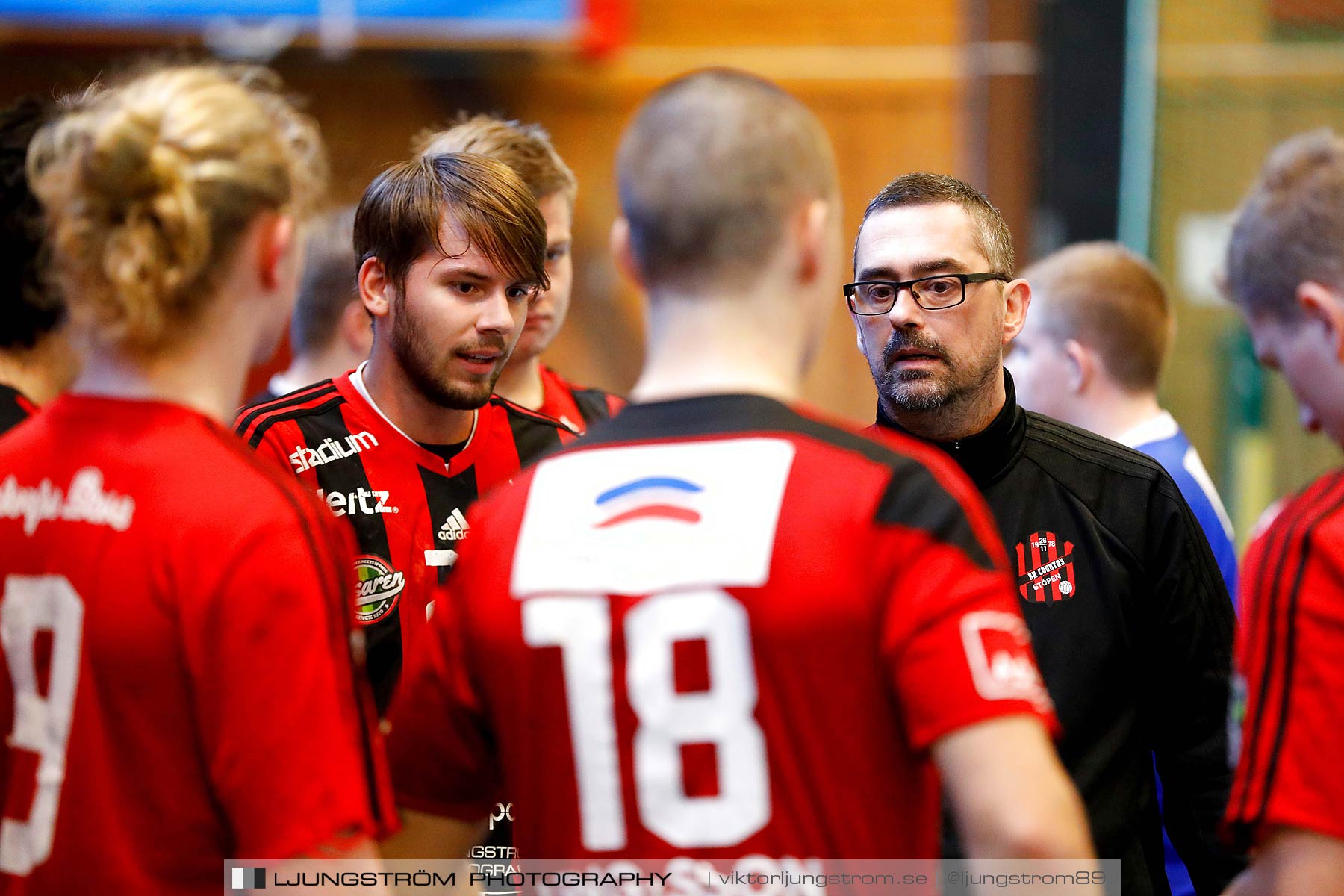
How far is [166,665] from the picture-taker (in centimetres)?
144

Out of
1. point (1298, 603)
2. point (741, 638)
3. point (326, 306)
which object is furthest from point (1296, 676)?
point (326, 306)

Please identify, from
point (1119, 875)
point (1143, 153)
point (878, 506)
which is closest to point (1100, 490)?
point (1119, 875)

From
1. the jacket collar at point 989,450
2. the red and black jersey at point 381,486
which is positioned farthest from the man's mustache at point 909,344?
the red and black jersey at point 381,486

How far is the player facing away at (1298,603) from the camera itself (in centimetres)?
151

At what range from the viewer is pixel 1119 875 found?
7.38ft

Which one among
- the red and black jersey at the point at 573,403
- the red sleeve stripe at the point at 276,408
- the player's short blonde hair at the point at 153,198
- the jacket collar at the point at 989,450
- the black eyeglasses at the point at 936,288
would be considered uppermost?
the player's short blonde hair at the point at 153,198

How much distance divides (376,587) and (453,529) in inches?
7.5

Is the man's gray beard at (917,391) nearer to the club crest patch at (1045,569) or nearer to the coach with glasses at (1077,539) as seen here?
the coach with glasses at (1077,539)

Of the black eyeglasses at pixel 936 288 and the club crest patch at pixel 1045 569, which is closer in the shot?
the club crest patch at pixel 1045 569

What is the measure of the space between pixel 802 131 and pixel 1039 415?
137 cm

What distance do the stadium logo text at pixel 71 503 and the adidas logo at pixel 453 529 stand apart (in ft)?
3.51

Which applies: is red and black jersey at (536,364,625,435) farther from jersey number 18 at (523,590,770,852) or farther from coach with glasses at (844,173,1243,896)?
jersey number 18 at (523,590,770,852)

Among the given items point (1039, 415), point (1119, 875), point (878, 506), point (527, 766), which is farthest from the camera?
point (1039, 415)

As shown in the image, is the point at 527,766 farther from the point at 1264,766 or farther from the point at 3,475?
the point at 1264,766
